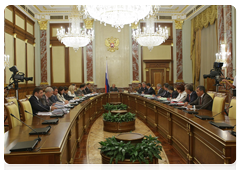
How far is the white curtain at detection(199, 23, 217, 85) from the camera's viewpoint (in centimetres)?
1022

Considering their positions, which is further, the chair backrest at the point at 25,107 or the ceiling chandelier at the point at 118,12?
the ceiling chandelier at the point at 118,12

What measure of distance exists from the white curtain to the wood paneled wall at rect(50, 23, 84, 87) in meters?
6.62

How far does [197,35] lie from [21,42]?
901 cm

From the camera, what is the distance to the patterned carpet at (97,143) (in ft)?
11.2

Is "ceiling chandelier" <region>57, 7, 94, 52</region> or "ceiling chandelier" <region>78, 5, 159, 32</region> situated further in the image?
"ceiling chandelier" <region>57, 7, 94, 52</region>

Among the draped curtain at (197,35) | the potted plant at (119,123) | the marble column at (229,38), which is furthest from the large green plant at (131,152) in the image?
the draped curtain at (197,35)

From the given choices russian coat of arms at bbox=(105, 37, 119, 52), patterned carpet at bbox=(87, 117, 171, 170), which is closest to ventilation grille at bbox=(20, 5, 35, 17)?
russian coat of arms at bbox=(105, 37, 119, 52)

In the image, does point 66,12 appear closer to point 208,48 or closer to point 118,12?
point 118,12

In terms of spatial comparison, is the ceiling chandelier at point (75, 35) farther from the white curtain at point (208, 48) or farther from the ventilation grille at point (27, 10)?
the white curtain at point (208, 48)

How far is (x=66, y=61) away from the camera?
12383 mm

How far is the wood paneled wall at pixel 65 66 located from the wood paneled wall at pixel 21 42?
1186mm

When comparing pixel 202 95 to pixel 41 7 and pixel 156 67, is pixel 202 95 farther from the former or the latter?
pixel 41 7

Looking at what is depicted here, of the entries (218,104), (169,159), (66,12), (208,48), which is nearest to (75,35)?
(66,12)

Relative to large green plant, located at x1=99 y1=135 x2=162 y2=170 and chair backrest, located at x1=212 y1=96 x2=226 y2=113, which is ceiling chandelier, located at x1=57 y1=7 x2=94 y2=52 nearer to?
chair backrest, located at x1=212 y1=96 x2=226 y2=113
